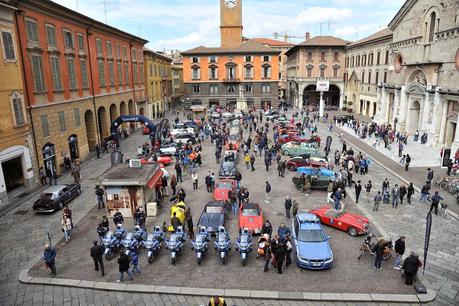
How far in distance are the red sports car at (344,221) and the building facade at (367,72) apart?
34499 mm

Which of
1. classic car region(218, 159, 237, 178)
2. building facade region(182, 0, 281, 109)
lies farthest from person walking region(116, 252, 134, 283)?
building facade region(182, 0, 281, 109)

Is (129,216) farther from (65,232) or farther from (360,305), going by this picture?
(360,305)

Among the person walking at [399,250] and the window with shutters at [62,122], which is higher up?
the window with shutters at [62,122]

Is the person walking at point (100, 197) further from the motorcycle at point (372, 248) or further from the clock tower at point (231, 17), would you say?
the clock tower at point (231, 17)

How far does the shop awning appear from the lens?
64.1 ft

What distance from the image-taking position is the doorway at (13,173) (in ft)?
76.6

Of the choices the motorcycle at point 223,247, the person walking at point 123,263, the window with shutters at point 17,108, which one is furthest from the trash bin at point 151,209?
the window with shutters at point 17,108

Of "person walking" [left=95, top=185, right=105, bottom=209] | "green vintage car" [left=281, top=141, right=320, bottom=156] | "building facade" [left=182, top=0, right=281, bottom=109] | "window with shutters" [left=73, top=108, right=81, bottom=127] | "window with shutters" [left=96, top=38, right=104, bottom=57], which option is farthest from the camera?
"building facade" [left=182, top=0, right=281, bottom=109]

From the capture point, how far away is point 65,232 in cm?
1641

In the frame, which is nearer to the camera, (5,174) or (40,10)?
(5,174)

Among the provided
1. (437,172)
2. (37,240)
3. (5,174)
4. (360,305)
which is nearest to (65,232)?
(37,240)

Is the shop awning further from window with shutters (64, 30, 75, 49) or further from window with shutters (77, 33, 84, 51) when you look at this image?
window with shutters (77, 33, 84, 51)

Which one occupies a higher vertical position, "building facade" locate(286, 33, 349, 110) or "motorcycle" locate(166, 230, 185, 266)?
"building facade" locate(286, 33, 349, 110)

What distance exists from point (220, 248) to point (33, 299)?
702cm
